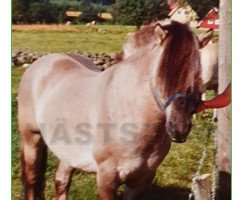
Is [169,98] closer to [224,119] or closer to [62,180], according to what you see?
[224,119]

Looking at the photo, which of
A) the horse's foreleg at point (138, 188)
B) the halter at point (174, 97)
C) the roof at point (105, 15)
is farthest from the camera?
the roof at point (105, 15)

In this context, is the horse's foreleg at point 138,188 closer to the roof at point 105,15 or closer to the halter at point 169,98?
the halter at point 169,98

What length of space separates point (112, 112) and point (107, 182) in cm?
19

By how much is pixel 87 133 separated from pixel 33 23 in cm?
38

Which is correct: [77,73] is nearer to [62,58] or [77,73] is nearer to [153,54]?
[62,58]

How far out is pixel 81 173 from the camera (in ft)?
5.07

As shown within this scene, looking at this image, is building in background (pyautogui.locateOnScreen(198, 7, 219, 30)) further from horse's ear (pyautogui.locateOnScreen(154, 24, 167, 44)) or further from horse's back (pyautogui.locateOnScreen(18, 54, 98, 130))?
horse's back (pyautogui.locateOnScreen(18, 54, 98, 130))

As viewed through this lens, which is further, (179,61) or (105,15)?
(105,15)

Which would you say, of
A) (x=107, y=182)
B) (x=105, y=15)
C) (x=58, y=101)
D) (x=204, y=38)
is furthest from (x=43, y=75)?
(x=204, y=38)

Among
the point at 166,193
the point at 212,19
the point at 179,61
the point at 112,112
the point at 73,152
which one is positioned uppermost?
the point at 212,19

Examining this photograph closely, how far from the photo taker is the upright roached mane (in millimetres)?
1381

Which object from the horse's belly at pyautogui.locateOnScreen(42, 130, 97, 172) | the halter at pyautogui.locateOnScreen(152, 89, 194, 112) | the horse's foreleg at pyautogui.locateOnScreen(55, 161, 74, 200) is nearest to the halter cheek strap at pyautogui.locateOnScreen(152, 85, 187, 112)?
the halter at pyautogui.locateOnScreen(152, 89, 194, 112)

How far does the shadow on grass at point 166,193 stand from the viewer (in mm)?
1588

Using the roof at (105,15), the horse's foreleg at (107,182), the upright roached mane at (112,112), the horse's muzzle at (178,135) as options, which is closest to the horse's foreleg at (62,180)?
the upright roached mane at (112,112)
